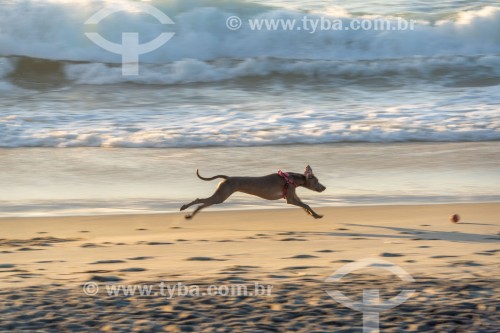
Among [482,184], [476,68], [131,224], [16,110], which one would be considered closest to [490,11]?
[476,68]

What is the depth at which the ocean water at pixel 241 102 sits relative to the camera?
9461 millimetres

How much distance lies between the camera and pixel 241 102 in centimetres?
1539

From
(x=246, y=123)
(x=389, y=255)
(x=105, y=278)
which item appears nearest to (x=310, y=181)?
(x=389, y=255)

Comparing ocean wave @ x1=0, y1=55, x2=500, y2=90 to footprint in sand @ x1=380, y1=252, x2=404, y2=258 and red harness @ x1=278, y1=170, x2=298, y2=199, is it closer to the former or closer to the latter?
red harness @ x1=278, y1=170, x2=298, y2=199

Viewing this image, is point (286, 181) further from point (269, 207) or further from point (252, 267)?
point (252, 267)

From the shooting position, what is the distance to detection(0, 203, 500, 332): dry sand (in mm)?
4535

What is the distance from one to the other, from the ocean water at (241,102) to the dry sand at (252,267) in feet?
2.75

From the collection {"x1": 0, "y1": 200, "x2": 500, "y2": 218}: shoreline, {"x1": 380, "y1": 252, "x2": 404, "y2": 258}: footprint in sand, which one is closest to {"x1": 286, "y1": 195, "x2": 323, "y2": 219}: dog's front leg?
{"x1": 0, "y1": 200, "x2": 500, "y2": 218}: shoreline

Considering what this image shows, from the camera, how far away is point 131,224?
25.0 ft

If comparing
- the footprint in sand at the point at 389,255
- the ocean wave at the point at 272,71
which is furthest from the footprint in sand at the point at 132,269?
the ocean wave at the point at 272,71

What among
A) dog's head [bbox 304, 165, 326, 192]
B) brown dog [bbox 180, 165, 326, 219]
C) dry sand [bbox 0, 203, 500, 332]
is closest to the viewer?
dry sand [bbox 0, 203, 500, 332]

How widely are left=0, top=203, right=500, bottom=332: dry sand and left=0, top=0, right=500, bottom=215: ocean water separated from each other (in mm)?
838

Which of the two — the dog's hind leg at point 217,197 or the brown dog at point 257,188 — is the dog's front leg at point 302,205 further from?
the dog's hind leg at point 217,197

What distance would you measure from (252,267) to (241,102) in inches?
378
